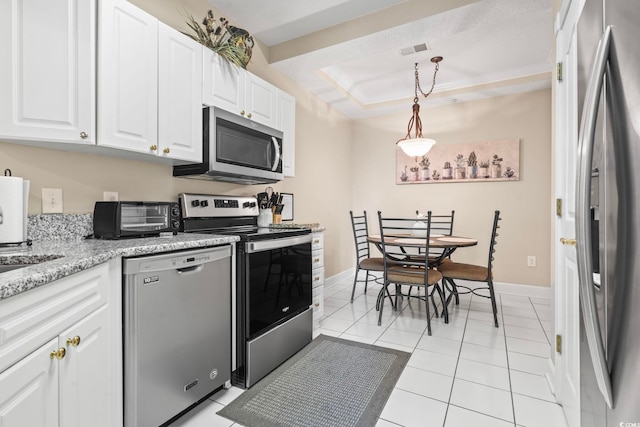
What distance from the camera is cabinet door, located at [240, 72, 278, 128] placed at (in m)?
2.43

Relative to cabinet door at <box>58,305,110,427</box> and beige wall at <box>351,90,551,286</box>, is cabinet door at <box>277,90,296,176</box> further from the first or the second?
beige wall at <box>351,90,551,286</box>

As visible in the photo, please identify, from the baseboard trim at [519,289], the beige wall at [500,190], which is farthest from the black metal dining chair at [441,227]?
the baseboard trim at [519,289]

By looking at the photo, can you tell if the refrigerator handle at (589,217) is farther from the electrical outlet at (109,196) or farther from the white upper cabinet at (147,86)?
the electrical outlet at (109,196)

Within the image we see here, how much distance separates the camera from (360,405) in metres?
Answer: 1.68

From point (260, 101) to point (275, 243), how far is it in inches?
49.5

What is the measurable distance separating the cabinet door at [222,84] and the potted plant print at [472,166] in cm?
314

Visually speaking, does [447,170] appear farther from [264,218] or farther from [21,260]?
[21,260]

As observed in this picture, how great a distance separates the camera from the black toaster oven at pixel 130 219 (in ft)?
5.31

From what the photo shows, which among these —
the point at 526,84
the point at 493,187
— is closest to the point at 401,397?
the point at 493,187

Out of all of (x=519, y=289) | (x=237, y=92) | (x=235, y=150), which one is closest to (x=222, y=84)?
(x=237, y=92)

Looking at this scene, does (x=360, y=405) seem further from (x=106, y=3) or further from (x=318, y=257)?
(x=106, y=3)

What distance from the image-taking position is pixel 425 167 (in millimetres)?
4406

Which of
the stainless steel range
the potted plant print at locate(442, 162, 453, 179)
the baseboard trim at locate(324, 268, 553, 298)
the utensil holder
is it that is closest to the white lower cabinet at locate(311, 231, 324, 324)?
the stainless steel range

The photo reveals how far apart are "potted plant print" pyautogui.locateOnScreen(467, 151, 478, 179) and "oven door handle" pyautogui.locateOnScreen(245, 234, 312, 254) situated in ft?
9.04
